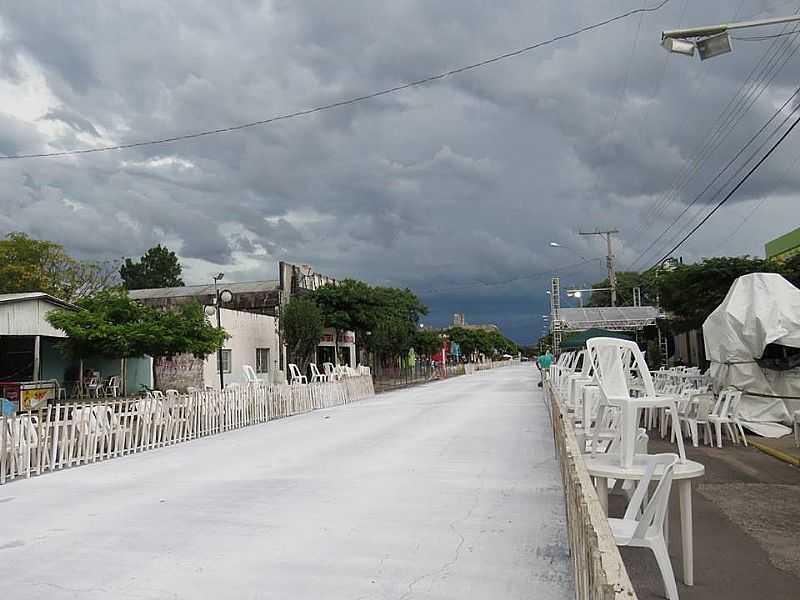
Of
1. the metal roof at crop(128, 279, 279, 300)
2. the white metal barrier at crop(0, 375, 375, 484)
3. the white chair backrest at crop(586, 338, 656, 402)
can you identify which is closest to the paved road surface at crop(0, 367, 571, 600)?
the white metal barrier at crop(0, 375, 375, 484)

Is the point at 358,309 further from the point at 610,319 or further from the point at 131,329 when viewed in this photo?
the point at 131,329

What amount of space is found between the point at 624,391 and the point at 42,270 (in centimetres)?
4407

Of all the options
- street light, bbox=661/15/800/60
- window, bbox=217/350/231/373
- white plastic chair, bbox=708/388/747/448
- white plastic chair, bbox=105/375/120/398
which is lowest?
white plastic chair, bbox=708/388/747/448

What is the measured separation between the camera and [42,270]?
144ft

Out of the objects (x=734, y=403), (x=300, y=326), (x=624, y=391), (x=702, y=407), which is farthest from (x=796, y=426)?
(x=300, y=326)

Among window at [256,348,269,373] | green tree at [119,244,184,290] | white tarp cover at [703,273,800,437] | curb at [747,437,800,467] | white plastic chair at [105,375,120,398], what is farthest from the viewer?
green tree at [119,244,184,290]

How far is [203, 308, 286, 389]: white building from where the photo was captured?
94.3ft

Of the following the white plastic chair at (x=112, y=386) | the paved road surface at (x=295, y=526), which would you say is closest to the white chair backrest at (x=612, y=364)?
the paved road surface at (x=295, y=526)

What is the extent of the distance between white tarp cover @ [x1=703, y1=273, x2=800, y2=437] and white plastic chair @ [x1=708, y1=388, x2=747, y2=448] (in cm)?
70

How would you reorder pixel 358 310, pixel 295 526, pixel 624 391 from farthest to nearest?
1. pixel 358 310
2. pixel 624 391
3. pixel 295 526

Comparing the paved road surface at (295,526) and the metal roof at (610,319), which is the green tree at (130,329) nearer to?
the paved road surface at (295,526)

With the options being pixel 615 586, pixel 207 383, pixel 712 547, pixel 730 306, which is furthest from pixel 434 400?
pixel 615 586

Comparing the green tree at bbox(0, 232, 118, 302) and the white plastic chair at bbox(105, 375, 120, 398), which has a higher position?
the green tree at bbox(0, 232, 118, 302)

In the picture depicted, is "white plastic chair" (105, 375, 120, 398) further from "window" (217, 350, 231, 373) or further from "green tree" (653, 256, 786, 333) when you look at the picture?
"green tree" (653, 256, 786, 333)
